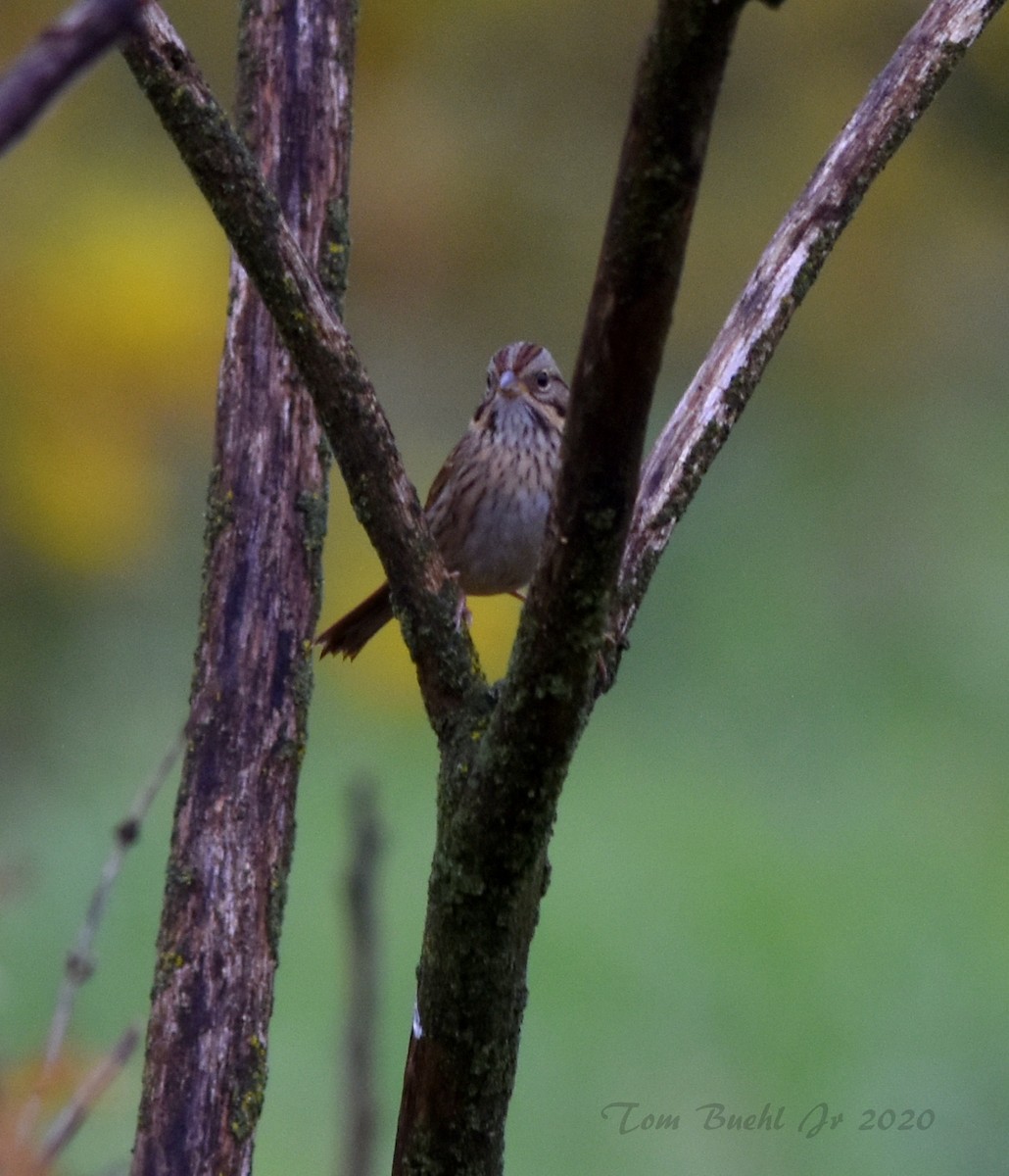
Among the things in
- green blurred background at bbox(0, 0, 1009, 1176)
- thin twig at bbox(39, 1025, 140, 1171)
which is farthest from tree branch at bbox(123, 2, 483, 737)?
green blurred background at bbox(0, 0, 1009, 1176)

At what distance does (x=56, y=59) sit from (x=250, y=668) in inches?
70.0

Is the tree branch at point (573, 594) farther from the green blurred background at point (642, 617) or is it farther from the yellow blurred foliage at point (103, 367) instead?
the yellow blurred foliage at point (103, 367)

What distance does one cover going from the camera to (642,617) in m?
9.61

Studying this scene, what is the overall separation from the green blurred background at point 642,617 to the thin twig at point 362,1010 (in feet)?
12.8

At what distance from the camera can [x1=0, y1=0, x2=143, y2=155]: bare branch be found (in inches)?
33.7

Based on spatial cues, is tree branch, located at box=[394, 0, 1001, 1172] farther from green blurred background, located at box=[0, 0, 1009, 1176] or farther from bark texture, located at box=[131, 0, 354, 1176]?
green blurred background, located at box=[0, 0, 1009, 1176]

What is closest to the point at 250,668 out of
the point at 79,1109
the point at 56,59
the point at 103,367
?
the point at 79,1109

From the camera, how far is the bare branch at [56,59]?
0.86 metres

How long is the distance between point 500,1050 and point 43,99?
1.29 meters

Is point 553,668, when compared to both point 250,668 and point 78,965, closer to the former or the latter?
point 78,965

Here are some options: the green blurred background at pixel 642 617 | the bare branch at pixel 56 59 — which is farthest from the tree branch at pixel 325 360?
the green blurred background at pixel 642 617

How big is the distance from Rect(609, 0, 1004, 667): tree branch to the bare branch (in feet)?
5.09

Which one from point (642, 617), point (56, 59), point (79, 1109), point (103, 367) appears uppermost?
point (642, 617)

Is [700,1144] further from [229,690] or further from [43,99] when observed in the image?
[43,99]
